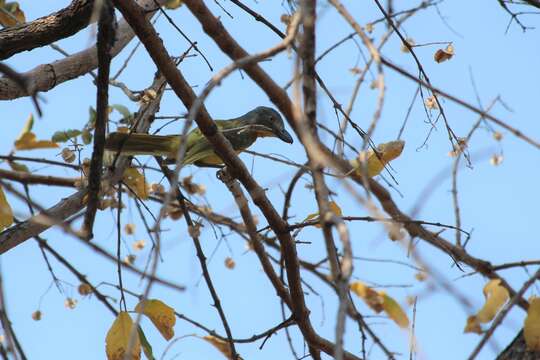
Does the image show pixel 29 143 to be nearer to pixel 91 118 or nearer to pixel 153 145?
pixel 91 118

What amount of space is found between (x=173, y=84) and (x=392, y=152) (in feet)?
3.16

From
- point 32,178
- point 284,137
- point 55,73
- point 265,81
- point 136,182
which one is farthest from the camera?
point 284,137

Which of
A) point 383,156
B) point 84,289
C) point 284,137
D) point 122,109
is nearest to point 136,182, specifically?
point 122,109

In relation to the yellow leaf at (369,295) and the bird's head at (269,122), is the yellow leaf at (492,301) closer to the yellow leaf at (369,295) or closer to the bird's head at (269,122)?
the yellow leaf at (369,295)

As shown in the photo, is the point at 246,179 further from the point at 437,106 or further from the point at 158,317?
the point at 437,106

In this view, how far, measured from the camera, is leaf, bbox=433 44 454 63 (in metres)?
3.71

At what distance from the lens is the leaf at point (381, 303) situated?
2.14m

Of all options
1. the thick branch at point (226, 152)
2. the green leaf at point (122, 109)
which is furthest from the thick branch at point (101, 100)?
the green leaf at point (122, 109)

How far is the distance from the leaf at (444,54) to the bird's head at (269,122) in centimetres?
137

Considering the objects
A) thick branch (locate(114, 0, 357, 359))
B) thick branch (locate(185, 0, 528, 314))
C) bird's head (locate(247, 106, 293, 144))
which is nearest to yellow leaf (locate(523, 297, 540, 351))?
thick branch (locate(185, 0, 528, 314))

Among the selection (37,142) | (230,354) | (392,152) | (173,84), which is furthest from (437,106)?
(37,142)

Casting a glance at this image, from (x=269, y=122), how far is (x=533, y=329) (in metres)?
3.08

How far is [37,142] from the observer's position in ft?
8.68

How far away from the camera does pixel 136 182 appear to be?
11.7 feet
